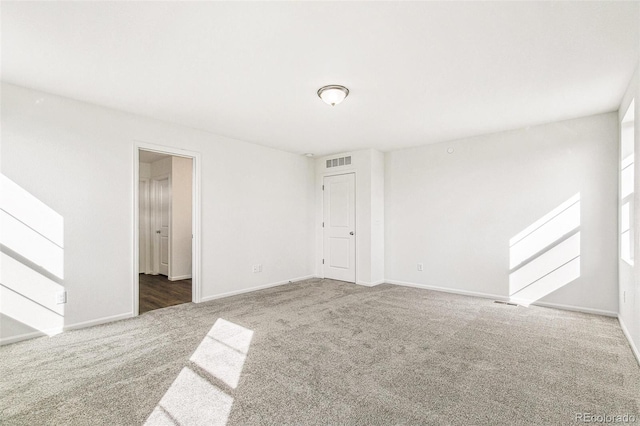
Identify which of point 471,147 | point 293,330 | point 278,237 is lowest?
point 293,330

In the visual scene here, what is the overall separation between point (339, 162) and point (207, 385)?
459 centimetres

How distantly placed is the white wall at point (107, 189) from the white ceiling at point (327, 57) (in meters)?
0.28

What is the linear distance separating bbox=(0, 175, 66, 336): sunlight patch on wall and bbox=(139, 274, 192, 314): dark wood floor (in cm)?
100

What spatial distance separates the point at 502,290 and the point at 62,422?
4973mm

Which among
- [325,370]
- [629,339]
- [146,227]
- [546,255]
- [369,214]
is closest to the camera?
[325,370]

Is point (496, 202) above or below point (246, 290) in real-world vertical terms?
above

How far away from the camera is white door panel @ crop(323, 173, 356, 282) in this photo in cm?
584

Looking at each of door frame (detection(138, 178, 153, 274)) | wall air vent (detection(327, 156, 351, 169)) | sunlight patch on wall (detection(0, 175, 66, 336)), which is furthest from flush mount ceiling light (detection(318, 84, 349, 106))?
door frame (detection(138, 178, 153, 274))

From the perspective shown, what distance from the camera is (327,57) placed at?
2.51 meters

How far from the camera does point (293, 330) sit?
128 inches

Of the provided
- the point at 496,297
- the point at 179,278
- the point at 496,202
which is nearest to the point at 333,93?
the point at 496,202

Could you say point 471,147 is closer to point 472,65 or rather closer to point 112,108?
point 472,65

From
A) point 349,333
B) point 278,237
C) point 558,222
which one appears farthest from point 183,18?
point 558,222

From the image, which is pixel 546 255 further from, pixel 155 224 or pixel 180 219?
pixel 155 224
